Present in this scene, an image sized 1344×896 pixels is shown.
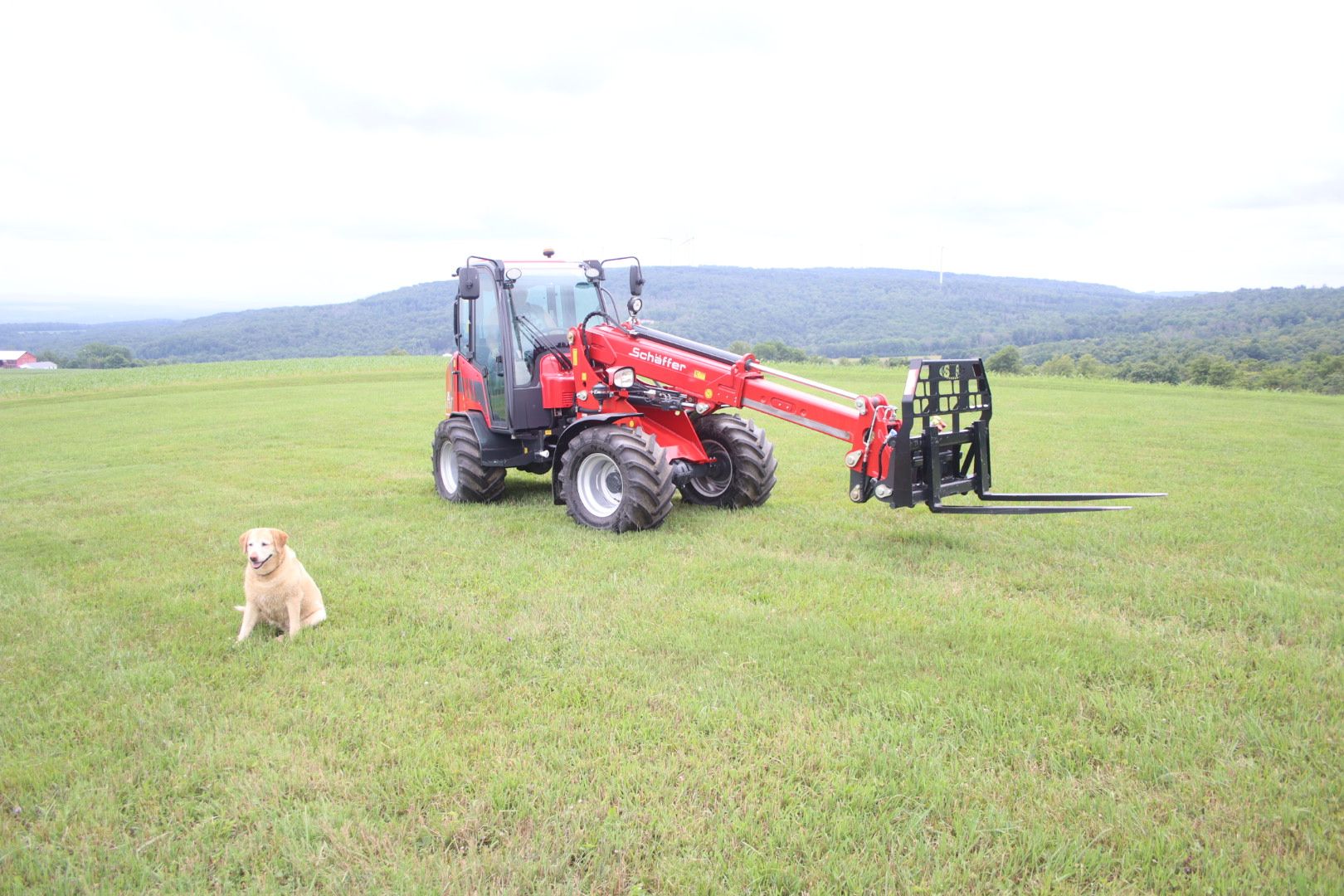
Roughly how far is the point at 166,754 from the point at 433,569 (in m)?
3.22

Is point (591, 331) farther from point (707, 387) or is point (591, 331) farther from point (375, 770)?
point (375, 770)

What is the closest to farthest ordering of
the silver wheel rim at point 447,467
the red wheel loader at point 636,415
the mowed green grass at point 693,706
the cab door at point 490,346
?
the mowed green grass at point 693,706 → the red wheel loader at point 636,415 → the cab door at point 490,346 → the silver wheel rim at point 447,467

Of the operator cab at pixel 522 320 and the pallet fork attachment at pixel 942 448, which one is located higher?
the operator cab at pixel 522 320

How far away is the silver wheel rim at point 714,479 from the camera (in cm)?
960

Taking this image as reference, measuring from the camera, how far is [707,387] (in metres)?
8.78

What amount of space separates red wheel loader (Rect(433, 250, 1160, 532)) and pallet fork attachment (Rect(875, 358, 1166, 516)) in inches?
0.6

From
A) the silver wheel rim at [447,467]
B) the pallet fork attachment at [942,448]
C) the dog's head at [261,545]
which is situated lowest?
the silver wheel rim at [447,467]

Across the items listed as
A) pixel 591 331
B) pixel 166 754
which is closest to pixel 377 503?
pixel 591 331

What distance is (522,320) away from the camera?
392 inches

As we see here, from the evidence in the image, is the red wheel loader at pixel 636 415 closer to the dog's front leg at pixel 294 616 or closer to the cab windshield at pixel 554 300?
the cab windshield at pixel 554 300

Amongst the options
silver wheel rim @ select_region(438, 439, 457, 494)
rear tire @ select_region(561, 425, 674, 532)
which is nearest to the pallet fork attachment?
rear tire @ select_region(561, 425, 674, 532)

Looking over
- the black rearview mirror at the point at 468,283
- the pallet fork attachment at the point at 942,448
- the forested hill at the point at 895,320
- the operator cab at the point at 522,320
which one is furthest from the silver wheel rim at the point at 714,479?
the forested hill at the point at 895,320

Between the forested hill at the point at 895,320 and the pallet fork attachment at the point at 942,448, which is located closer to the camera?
the pallet fork attachment at the point at 942,448

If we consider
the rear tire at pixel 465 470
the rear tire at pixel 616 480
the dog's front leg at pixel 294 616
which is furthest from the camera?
the rear tire at pixel 465 470
